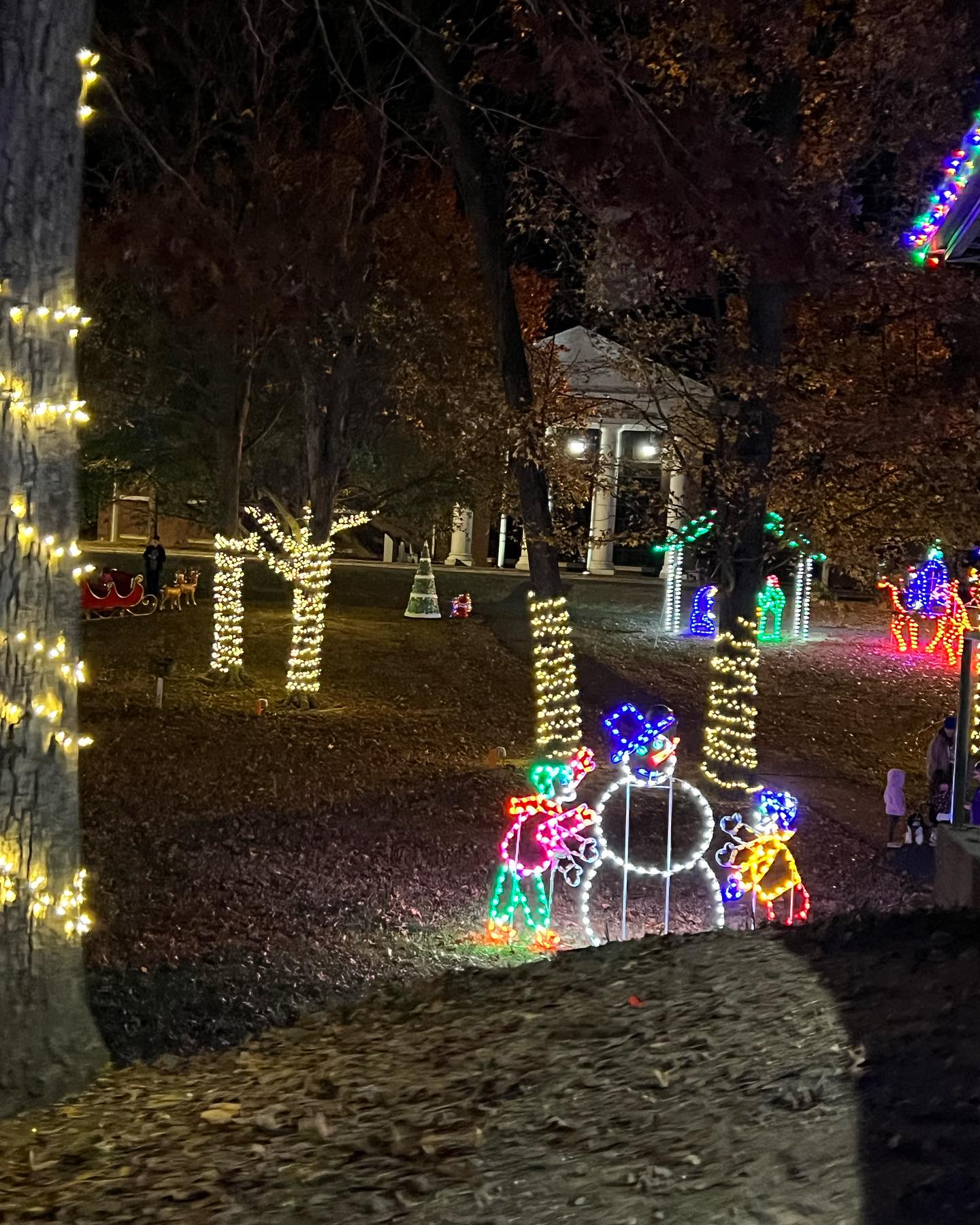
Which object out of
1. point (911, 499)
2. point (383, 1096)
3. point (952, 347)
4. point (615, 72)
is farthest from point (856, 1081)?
point (952, 347)

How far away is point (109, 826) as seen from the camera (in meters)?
11.2

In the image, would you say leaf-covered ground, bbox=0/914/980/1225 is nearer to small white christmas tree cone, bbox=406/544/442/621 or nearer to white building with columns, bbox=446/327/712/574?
white building with columns, bbox=446/327/712/574

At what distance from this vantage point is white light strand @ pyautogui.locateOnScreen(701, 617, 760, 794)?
1360 cm

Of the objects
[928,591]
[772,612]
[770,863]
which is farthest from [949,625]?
[770,863]

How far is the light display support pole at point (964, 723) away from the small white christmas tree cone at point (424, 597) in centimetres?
2147

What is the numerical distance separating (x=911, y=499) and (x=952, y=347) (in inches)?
59.5

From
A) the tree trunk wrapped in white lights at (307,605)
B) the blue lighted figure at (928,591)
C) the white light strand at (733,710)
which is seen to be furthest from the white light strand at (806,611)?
the white light strand at (733,710)

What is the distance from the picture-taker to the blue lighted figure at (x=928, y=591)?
27.2 m

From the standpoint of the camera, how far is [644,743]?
30.2ft

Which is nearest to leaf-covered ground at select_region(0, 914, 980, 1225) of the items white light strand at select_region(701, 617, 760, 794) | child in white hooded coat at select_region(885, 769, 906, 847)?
child in white hooded coat at select_region(885, 769, 906, 847)

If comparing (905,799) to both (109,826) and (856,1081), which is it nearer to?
(109,826)

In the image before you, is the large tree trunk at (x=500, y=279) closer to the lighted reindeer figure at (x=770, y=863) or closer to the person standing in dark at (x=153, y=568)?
the lighted reindeer figure at (x=770, y=863)

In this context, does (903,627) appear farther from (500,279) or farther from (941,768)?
(500,279)

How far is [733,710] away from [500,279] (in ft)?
16.0
